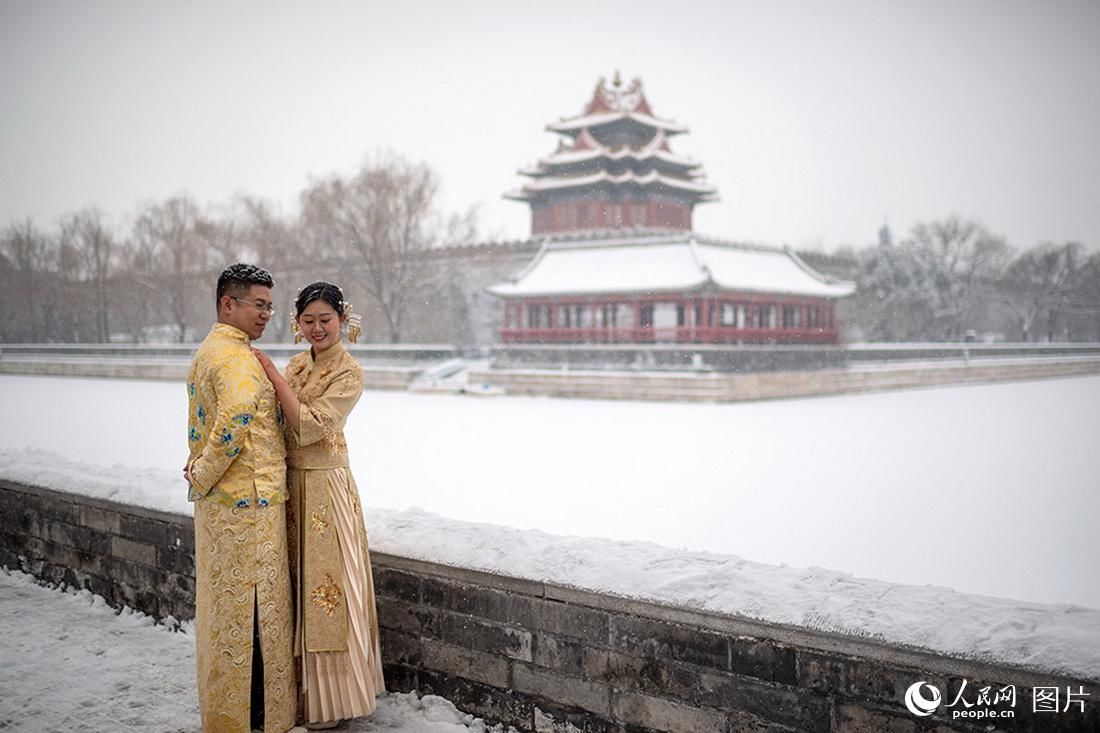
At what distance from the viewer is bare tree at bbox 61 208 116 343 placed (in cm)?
1462

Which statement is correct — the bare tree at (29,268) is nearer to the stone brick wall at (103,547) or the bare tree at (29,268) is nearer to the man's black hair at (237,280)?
the stone brick wall at (103,547)

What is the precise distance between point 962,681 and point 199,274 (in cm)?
2646

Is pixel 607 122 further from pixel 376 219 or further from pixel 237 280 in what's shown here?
pixel 237 280

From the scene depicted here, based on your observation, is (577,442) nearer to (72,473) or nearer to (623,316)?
(72,473)

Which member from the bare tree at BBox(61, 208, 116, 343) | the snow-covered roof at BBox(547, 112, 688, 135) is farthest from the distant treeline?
the snow-covered roof at BBox(547, 112, 688, 135)

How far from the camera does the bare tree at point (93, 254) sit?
14.6 m

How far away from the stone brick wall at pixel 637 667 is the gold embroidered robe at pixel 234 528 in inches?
21.5

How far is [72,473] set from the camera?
15.0 ft

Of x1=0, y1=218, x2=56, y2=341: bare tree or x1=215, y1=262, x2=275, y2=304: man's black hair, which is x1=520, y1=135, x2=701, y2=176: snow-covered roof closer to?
x1=0, y1=218, x2=56, y2=341: bare tree

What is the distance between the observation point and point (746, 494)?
25.6ft

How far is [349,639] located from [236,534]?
1.72 feet

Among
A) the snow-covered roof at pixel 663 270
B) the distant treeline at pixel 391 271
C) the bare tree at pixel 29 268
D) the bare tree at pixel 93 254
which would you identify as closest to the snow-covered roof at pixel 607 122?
the distant treeline at pixel 391 271

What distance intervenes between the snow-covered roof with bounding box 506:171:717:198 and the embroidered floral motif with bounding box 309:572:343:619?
28.8 metres

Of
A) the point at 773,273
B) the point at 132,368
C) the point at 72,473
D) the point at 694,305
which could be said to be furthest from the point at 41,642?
the point at 773,273
